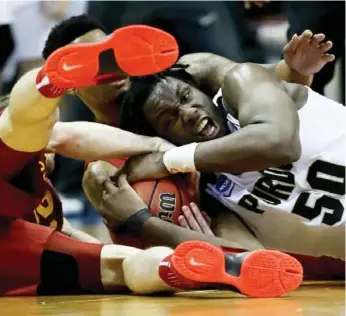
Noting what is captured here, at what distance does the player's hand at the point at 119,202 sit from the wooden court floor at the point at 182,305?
23 centimetres

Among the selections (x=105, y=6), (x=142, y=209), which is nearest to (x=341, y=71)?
(x=105, y=6)

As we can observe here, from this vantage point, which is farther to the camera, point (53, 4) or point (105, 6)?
point (105, 6)

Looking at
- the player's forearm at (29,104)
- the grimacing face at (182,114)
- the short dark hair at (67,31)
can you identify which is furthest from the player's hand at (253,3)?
the player's forearm at (29,104)

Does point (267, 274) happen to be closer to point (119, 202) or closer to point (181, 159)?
point (181, 159)

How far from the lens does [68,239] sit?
1358mm

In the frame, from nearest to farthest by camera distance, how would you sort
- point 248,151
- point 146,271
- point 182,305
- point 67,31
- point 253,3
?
1. point 182,305
2. point 146,271
3. point 248,151
4. point 67,31
5. point 253,3

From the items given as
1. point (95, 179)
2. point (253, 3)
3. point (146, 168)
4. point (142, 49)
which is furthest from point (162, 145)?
point (253, 3)

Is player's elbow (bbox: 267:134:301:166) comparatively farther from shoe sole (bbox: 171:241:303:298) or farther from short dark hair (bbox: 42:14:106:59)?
short dark hair (bbox: 42:14:106:59)

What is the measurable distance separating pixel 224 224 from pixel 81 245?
342mm

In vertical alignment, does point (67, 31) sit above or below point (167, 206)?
above

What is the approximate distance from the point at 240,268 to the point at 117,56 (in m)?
0.35

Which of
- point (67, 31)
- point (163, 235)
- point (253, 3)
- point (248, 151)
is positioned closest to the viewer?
point (248, 151)

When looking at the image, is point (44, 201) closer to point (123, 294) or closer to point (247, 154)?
point (123, 294)

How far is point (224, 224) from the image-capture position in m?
1.57
